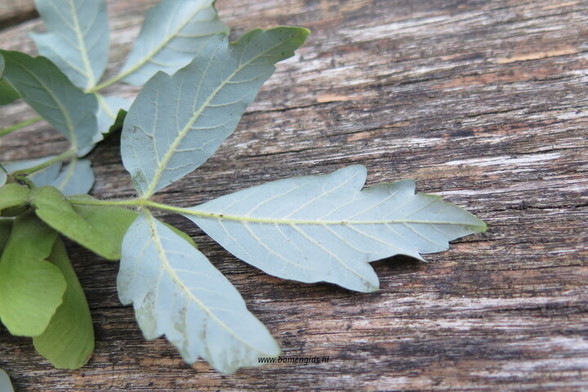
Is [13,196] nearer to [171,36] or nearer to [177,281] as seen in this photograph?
[177,281]

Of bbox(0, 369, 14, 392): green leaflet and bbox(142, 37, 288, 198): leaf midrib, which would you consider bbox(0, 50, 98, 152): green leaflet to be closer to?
bbox(142, 37, 288, 198): leaf midrib

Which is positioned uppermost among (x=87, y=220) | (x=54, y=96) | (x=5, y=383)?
(x=54, y=96)

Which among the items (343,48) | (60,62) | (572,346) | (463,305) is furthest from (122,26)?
(572,346)

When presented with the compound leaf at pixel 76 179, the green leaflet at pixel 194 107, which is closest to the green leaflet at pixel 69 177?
the compound leaf at pixel 76 179

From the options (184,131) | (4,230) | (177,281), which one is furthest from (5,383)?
(184,131)

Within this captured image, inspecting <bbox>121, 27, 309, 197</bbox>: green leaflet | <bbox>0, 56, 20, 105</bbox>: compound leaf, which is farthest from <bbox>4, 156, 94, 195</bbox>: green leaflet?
<bbox>121, 27, 309, 197</bbox>: green leaflet

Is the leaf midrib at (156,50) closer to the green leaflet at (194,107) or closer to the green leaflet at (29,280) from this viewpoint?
the green leaflet at (194,107)
